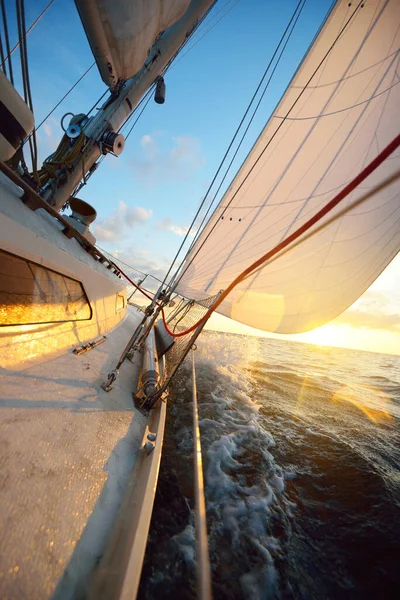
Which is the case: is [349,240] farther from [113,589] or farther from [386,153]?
[113,589]

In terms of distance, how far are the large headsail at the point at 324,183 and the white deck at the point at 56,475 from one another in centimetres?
293

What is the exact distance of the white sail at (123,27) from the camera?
2.24 meters

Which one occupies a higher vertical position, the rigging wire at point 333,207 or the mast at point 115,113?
the mast at point 115,113

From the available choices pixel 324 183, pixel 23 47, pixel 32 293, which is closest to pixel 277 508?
pixel 32 293

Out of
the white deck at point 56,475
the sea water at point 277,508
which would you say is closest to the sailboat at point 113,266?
the white deck at point 56,475

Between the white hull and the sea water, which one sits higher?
the white hull

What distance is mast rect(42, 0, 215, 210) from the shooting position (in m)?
4.79

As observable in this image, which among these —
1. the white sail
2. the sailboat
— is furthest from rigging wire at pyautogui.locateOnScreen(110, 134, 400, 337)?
the white sail

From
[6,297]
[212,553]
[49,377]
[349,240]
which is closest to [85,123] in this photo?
[6,297]

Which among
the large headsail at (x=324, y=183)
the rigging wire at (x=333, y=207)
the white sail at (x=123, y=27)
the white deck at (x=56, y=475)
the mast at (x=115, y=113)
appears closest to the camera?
the white deck at (x=56, y=475)

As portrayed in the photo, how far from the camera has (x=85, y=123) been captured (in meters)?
4.95

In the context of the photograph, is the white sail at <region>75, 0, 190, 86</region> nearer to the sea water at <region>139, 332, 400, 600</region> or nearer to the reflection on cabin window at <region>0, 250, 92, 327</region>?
the reflection on cabin window at <region>0, 250, 92, 327</region>

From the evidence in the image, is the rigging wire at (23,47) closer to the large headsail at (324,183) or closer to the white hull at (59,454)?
the white hull at (59,454)

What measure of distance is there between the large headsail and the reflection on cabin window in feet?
7.25
